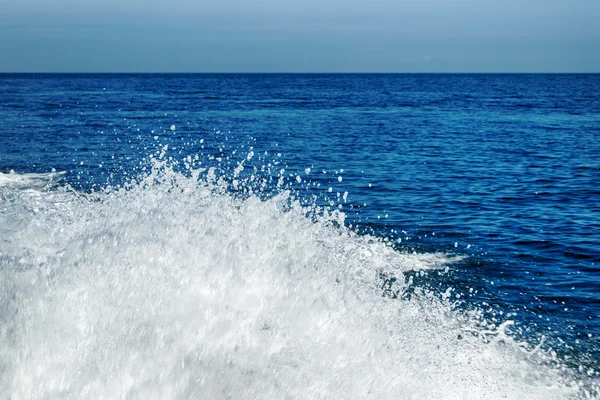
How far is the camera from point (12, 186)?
19422 mm

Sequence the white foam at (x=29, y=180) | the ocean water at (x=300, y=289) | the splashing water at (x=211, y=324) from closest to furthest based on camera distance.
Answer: the splashing water at (x=211, y=324) < the ocean water at (x=300, y=289) < the white foam at (x=29, y=180)

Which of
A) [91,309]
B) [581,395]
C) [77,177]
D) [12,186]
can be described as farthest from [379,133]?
[91,309]

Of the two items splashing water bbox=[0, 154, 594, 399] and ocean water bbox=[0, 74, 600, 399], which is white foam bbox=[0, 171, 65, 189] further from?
splashing water bbox=[0, 154, 594, 399]

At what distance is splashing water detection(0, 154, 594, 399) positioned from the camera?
5.46 metres

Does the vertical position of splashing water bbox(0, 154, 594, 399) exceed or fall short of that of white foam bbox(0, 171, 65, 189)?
it exceeds it

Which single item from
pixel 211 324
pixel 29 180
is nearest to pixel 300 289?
pixel 211 324

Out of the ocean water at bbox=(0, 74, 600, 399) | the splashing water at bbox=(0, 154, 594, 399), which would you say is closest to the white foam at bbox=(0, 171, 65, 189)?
the ocean water at bbox=(0, 74, 600, 399)

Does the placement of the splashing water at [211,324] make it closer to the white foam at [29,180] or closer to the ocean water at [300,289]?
the ocean water at [300,289]

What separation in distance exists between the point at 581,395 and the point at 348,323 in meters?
3.52

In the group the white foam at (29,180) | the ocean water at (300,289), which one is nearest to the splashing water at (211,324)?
the ocean water at (300,289)

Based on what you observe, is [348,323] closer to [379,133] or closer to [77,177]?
[77,177]

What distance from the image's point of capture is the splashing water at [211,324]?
5461mm

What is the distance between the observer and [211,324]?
20.1 feet

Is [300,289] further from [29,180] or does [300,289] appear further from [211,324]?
[29,180]
